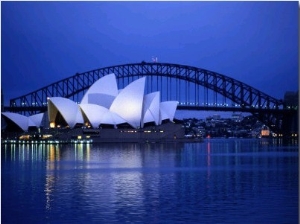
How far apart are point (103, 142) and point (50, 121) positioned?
530cm

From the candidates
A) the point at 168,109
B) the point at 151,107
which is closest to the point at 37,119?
the point at 151,107

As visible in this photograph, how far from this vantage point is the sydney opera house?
59.4 meters

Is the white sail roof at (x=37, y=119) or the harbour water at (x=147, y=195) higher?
the white sail roof at (x=37, y=119)

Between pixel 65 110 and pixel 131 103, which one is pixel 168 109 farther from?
pixel 65 110

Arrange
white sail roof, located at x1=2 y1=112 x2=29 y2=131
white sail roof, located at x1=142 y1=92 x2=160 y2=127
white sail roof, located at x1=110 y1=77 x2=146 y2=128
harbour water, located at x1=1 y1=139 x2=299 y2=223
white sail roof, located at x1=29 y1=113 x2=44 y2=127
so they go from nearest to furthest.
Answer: harbour water, located at x1=1 y1=139 x2=299 y2=223 → white sail roof, located at x1=110 y1=77 x2=146 y2=128 → white sail roof, located at x1=142 y1=92 x2=160 y2=127 → white sail roof, located at x1=2 y1=112 x2=29 y2=131 → white sail roof, located at x1=29 y1=113 x2=44 y2=127

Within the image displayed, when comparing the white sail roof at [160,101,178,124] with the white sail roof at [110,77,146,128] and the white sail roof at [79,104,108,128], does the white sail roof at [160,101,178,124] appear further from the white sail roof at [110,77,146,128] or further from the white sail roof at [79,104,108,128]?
the white sail roof at [79,104,108,128]

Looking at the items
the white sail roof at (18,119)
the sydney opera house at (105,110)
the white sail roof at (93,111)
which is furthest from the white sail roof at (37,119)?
the white sail roof at (93,111)

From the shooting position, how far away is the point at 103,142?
62906 millimetres

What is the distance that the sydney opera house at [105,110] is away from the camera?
59.4 m

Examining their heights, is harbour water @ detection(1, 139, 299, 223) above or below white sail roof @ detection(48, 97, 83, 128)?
below

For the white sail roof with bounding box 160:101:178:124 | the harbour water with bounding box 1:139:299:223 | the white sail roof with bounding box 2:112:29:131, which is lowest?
the harbour water with bounding box 1:139:299:223

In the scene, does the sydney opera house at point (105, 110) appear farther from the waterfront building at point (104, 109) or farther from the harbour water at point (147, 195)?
the harbour water at point (147, 195)

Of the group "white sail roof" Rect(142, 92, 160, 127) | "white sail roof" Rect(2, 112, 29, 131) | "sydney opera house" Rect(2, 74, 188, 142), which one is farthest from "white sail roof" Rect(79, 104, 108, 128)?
"white sail roof" Rect(2, 112, 29, 131)

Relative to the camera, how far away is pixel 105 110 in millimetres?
60094
